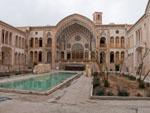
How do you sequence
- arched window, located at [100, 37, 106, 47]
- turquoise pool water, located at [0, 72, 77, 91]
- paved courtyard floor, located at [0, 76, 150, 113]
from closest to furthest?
paved courtyard floor, located at [0, 76, 150, 113] → turquoise pool water, located at [0, 72, 77, 91] → arched window, located at [100, 37, 106, 47]

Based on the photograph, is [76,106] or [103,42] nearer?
[76,106]

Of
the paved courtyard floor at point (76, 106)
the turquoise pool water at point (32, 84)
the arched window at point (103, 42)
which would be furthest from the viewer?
the arched window at point (103, 42)

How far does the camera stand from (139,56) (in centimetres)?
3700

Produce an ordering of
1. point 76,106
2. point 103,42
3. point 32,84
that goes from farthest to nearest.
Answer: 1. point 103,42
2. point 32,84
3. point 76,106

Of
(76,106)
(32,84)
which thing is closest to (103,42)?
(32,84)

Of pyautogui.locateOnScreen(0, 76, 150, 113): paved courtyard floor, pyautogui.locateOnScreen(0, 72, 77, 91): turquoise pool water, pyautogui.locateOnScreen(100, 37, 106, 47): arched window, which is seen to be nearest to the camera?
pyautogui.locateOnScreen(0, 76, 150, 113): paved courtyard floor

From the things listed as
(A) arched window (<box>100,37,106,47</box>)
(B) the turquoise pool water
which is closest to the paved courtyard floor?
(B) the turquoise pool water

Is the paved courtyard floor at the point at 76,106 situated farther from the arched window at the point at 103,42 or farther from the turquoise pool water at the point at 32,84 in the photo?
the arched window at the point at 103,42

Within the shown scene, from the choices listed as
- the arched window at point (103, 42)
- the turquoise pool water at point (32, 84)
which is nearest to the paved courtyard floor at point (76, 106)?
the turquoise pool water at point (32, 84)

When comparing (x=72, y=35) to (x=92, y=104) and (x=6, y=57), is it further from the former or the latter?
(x=92, y=104)

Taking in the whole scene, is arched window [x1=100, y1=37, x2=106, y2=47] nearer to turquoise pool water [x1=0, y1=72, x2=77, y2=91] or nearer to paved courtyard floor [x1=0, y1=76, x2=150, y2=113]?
turquoise pool water [x1=0, y1=72, x2=77, y2=91]

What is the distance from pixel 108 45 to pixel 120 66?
4555mm

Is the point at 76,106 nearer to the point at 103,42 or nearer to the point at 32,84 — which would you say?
the point at 32,84

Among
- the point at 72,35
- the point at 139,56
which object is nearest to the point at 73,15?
the point at 72,35
